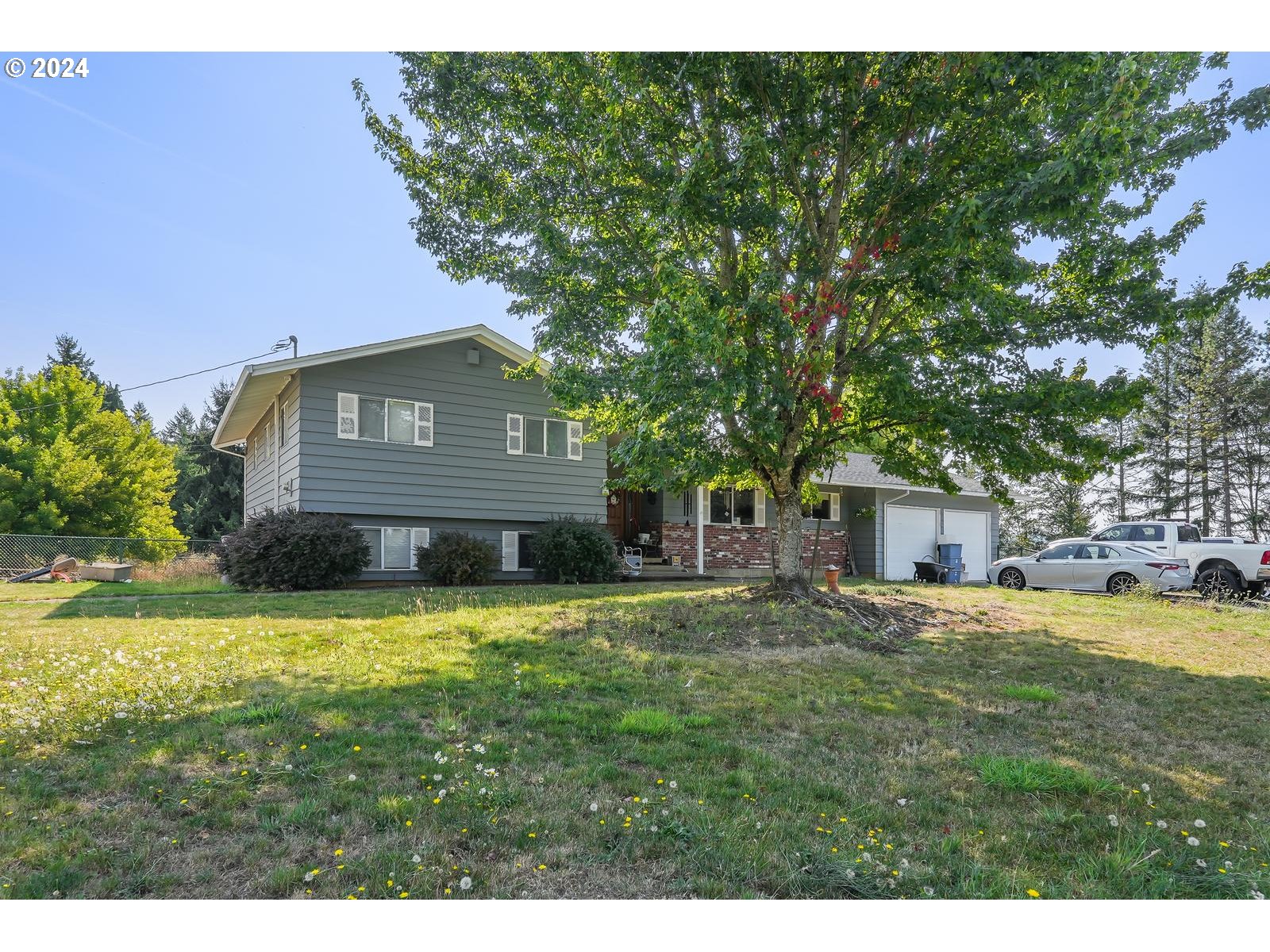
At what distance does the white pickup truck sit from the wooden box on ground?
78.7ft

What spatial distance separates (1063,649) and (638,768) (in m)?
6.46

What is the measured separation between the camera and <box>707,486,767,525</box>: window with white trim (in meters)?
19.8

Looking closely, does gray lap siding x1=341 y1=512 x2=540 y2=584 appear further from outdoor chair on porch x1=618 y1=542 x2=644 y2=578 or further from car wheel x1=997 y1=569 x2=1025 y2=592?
car wheel x1=997 y1=569 x2=1025 y2=592

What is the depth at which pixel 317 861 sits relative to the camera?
259cm

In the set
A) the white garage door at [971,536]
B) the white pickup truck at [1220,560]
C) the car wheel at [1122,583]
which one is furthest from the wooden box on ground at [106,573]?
the white pickup truck at [1220,560]

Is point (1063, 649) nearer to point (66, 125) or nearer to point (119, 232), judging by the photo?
point (66, 125)

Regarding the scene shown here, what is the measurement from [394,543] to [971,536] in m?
18.6

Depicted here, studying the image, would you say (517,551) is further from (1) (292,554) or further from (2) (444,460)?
(1) (292,554)

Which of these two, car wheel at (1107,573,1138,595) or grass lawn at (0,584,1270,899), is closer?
grass lawn at (0,584,1270,899)

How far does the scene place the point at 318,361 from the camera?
13.5 meters

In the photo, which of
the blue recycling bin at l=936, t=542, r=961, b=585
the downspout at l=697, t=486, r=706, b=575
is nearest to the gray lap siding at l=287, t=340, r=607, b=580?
the downspout at l=697, t=486, r=706, b=575

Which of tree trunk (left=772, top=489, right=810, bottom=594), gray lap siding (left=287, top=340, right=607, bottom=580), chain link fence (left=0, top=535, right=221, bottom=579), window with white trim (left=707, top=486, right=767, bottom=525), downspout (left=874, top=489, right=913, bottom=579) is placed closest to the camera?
tree trunk (left=772, top=489, right=810, bottom=594)

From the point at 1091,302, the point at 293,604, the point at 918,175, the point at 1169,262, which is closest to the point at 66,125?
the point at 293,604
